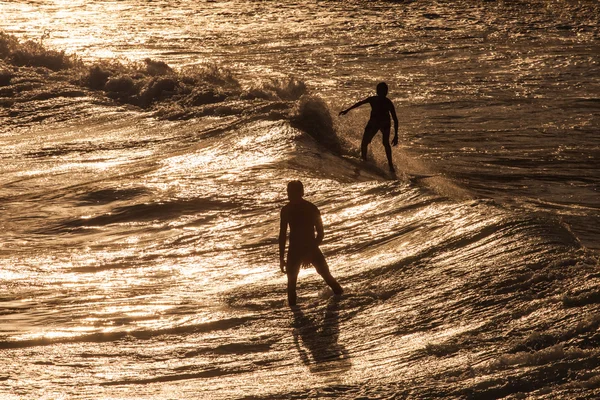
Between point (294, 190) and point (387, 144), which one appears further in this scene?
point (387, 144)

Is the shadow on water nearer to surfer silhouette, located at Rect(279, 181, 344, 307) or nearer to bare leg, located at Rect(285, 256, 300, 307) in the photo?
bare leg, located at Rect(285, 256, 300, 307)

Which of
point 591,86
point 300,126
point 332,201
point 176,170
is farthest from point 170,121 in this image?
point 591,86

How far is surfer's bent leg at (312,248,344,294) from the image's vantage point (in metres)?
9.50

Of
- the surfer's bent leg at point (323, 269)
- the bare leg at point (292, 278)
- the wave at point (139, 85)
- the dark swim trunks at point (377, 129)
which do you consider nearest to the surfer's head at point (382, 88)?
the dark swim trunks at point (377, 129)

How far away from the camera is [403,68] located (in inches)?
968

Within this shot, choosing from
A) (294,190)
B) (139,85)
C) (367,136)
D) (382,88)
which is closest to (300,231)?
(294,190)

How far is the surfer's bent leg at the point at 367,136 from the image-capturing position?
1616 centimetres

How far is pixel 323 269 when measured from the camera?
9.58 metres

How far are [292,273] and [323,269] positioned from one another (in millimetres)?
307

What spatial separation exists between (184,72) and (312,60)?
4.08 metres

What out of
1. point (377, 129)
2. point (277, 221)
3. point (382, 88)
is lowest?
point (277, 221)

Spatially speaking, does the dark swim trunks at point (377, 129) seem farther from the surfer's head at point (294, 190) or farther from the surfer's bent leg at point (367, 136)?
the surfer's head at point (294, 190)

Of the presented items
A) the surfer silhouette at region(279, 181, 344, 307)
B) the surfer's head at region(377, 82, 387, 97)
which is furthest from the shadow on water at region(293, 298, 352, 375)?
the surfer's head at region(377, 82, 387, 97)

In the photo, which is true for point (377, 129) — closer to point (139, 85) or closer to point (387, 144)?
point (387, 144)
